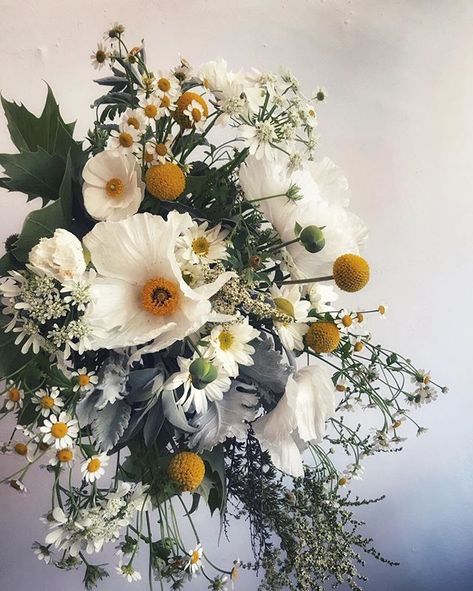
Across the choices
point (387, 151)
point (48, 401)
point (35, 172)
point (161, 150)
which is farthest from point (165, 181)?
point (387, 151)

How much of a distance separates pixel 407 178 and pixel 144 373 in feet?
2.46

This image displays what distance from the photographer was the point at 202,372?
2.10 ft

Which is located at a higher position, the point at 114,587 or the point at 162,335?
the point at 162,335

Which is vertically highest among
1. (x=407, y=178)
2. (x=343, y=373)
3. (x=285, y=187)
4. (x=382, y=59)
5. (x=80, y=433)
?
(x=382, y=59)

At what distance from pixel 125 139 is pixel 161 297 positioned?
0.18 meters

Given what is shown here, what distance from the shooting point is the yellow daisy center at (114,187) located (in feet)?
2.25

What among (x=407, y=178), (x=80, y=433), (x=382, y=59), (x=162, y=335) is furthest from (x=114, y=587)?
(x=382, y=59)

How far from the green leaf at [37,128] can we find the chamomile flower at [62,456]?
346mm

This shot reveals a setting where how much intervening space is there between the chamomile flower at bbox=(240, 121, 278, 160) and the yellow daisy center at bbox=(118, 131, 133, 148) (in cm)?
12

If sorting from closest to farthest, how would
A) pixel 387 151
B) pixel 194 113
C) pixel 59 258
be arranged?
pixel 59 258 < pixel 194 113 < pixel 387 151

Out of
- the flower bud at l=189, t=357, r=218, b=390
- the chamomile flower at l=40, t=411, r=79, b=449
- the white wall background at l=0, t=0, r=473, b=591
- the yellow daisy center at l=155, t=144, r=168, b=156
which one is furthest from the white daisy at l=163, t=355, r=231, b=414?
the white wall background at l=0, t=0, r=473, b=591

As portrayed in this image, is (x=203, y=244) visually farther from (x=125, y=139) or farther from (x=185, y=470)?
(x=185, y=470)

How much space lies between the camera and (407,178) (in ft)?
4.03

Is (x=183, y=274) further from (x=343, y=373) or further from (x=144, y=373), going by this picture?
(x=343, y=373)
